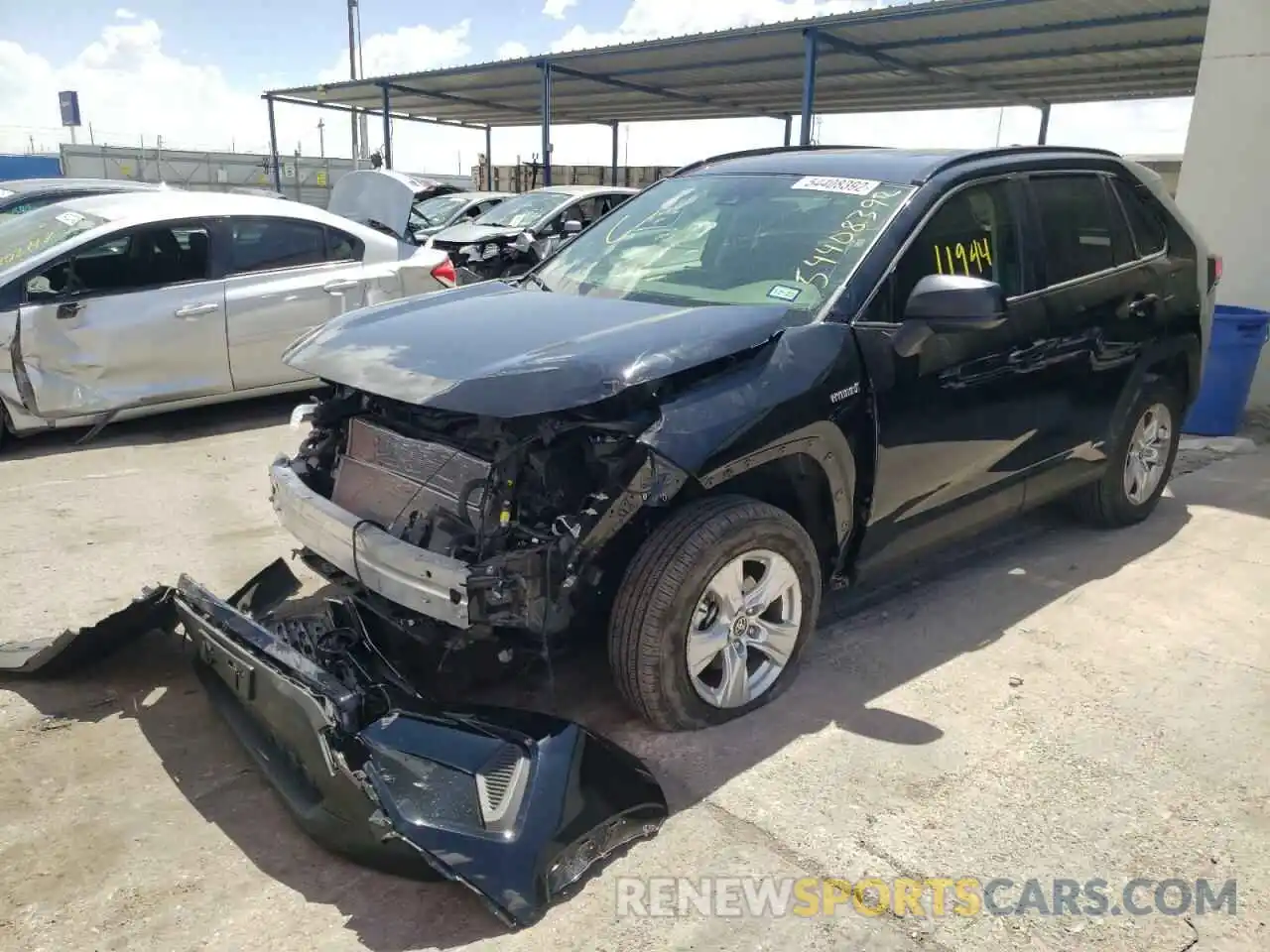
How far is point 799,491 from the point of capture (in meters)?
3.31

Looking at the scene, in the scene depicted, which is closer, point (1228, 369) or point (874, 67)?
point (1228, 369)

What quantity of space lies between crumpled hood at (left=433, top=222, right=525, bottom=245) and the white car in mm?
3800

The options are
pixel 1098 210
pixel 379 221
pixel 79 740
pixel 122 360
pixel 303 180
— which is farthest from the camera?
pixel 303 180

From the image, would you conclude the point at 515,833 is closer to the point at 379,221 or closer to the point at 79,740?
the point at 79,740

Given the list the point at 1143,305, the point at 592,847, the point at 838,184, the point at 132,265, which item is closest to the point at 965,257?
the point at 838,184

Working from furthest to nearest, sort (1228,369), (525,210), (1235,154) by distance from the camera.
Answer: (525,210) < (1235,154) < (1228,369)

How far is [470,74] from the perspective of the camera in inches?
781

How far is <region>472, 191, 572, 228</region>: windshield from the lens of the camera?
39.0ft

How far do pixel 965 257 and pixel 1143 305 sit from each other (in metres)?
1.43

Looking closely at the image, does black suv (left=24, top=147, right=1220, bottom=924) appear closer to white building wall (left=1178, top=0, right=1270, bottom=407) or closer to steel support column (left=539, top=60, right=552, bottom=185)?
white building wall (left=1178, top=0, right=1270, bottom=407)

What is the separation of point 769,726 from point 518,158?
25016mm

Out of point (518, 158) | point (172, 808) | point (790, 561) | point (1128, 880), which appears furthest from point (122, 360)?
point (518, 158)

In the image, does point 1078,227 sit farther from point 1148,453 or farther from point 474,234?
point 474,234

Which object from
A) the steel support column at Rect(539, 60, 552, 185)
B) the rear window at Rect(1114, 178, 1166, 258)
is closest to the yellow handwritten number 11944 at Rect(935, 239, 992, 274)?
the rear window at Rect(1114, 178, 1166, 258)
